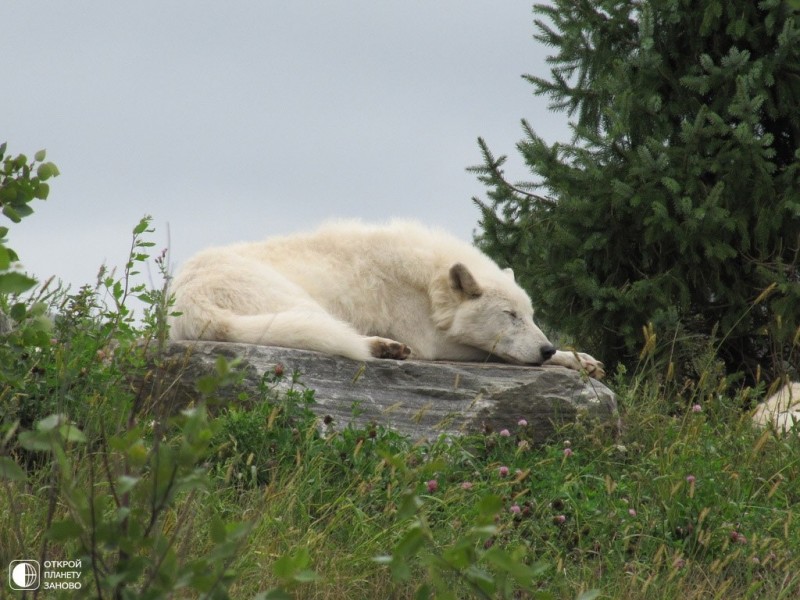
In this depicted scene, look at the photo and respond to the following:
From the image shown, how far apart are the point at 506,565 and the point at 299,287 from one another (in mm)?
5123

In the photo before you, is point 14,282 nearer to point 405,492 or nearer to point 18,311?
point 18,311

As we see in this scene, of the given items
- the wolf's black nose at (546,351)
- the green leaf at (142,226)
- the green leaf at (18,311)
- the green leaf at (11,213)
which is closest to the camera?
the green leaf at (11,213)

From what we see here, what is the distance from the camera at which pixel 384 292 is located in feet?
23.7

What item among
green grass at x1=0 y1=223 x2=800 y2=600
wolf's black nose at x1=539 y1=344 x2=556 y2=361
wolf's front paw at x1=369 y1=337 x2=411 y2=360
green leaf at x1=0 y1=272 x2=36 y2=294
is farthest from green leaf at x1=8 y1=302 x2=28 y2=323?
wolf's black nose at x1=539 y1=344 x2=556 y2=361

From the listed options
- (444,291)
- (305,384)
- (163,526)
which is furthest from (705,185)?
(163,526)

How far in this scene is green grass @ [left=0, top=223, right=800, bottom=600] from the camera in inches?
157

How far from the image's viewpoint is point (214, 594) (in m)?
2.11

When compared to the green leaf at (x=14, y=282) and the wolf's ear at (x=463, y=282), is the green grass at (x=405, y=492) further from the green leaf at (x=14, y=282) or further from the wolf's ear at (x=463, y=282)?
the wolf's ear at (x=463, y=282)

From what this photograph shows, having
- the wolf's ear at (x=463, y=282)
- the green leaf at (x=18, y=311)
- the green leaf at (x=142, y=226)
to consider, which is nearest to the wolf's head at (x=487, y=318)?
the wolf's ear at (x=463, y=282)

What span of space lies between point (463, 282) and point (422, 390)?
121cm

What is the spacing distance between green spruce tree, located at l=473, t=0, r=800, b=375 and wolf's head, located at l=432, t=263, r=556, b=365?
168 cm

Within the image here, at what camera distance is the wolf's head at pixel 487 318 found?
702 centimetres

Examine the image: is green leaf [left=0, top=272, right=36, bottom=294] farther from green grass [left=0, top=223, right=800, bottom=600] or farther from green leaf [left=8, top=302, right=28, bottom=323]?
green leaf [left=8, top=302, right=28, bottom=323]

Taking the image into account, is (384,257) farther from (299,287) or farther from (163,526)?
(163,526)
